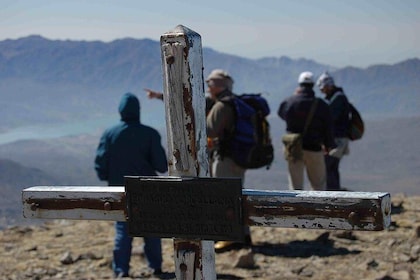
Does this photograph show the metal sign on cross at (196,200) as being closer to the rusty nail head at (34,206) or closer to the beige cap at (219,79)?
the rusty nail head at (34,206)

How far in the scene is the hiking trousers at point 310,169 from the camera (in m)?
9.08

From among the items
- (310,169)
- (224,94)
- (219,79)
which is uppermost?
(219,79)

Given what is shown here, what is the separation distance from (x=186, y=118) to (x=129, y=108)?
3.65 meters

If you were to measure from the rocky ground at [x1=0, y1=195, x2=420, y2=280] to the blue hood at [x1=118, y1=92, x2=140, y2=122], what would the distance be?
1617 mm

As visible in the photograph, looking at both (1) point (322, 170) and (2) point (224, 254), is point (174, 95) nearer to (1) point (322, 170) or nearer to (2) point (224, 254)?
(2) point (224, 254)

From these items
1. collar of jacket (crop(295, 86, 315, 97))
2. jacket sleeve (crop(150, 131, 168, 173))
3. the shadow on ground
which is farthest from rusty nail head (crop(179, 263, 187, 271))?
collar of jacket (crop(295, 86, 315, 97))

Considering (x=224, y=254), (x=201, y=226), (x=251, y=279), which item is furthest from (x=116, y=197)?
(x=224, y=254)

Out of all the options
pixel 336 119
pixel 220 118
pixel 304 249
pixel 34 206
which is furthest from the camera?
pixel 336 119

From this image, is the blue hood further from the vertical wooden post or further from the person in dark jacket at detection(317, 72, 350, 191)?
the vertical wooden post

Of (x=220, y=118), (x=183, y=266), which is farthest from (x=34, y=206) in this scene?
(x=220, y=118)

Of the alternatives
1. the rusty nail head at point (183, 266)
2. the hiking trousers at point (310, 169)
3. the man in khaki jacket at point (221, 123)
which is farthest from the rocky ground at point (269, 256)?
the rusty nail head at point (183, 266)

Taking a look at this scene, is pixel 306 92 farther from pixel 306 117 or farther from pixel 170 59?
pixel 170 59

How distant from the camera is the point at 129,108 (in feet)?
23.1

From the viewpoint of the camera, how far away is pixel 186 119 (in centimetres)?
346
